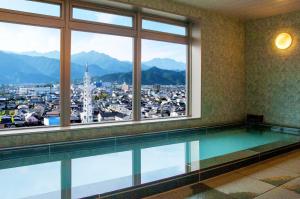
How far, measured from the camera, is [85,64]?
4160mm

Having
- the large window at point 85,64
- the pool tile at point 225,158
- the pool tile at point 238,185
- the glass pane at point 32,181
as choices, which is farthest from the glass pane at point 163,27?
the pool tile at point 238,185

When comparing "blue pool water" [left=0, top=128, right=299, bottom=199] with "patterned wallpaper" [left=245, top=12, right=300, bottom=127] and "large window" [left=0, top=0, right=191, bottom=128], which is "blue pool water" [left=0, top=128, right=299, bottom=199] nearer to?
"large window" [left=0, top=0, right=191, bottom=128]

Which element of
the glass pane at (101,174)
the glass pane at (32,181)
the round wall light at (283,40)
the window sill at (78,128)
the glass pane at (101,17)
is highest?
the glass pane at (101,17)

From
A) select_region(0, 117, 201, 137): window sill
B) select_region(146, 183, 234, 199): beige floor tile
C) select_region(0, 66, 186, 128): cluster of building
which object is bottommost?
select_region(146, 183, 234, 199): beige floor tile

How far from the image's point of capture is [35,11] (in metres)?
3.59

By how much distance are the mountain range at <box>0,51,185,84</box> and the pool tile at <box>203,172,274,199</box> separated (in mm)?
2611

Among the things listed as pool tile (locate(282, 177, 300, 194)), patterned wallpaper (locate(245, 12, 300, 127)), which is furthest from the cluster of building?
pool tile (locate(282, 177, 300, 194))

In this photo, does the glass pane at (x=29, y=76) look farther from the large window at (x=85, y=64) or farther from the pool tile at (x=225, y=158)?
the pool tile at (x=225, y=158)

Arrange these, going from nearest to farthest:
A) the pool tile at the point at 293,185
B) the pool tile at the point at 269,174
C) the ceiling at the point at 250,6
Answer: the pool tile at the point at 293,185
the pool tile at the point at 269,174
the ceiling at the point at 250,6

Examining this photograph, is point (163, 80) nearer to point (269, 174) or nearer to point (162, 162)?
point (162, 162)

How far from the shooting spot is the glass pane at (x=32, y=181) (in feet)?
6.69

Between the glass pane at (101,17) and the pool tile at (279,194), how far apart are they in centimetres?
347

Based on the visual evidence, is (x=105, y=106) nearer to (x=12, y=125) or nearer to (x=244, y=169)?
(x=12, y=125)

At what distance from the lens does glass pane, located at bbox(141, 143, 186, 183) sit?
95.6 inches
